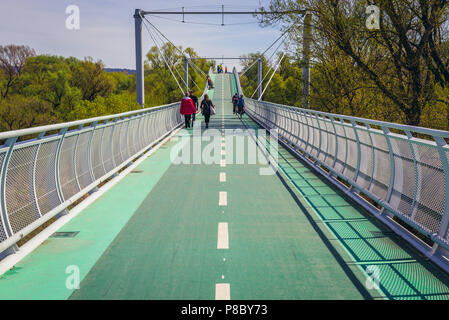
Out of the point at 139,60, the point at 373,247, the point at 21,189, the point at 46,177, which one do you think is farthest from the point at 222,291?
the point at 139,60

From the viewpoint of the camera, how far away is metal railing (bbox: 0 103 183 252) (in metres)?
6.12

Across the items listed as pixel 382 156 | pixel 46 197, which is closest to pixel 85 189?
pixel 46 197

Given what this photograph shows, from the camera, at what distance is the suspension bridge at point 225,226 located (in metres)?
5.30

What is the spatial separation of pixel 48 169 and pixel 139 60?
2016 cm

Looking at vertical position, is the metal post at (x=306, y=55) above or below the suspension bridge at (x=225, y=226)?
above

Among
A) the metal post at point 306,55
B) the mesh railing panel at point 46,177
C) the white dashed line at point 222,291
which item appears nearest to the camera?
the white dashed line at point 222,291

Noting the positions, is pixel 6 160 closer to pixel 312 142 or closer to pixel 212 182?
pixel 212 182

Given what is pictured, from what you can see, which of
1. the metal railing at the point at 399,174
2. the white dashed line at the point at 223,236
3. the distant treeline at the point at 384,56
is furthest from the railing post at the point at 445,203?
the distant treeline at the point at 384,56

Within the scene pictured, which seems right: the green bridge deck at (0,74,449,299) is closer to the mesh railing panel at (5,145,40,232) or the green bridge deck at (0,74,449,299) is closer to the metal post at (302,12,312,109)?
the mesh railing panel at (5,145,40,232)

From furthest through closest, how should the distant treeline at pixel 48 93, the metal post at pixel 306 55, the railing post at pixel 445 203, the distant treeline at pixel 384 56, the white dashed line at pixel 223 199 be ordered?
1. the distant treeline at pixel 48 93
2. the metal post at pixel 306 55
3. the distant treeline at pixel 384 56
4. the white dashed line at pixel 223 199
5. the railing post at pixel 445 203

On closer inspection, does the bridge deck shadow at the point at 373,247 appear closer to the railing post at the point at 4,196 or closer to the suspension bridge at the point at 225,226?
the suspension bridge at the point at 225,226

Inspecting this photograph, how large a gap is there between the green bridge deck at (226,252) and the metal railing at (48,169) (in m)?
0.40

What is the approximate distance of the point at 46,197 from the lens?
24.7 ft
